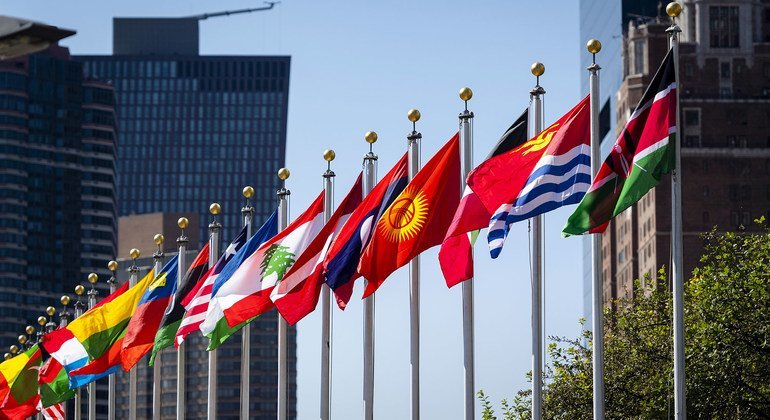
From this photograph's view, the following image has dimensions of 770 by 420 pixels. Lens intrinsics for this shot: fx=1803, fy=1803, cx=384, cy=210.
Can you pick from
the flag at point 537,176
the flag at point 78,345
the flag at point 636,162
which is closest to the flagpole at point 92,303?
the flag at point 78,345

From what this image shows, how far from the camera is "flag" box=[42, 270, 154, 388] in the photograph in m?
62.7

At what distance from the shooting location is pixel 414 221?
4422 cm

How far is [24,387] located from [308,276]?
2637cm

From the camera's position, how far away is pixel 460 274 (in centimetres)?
4303

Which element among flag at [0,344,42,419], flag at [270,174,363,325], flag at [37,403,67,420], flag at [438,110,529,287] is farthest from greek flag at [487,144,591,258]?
flag at [37,403,67,420]

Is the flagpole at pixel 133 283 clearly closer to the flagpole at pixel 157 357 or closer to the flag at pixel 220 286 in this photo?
the flagpole at pixel 157 357

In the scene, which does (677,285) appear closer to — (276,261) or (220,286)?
(276,261)

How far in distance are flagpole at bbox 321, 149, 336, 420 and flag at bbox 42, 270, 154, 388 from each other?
463 inches

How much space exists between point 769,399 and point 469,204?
24.8 meters

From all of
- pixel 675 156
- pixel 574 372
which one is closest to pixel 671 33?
pixel 675 156

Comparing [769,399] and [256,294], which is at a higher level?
[256,294]

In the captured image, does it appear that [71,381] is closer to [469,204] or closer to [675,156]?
[469,204]

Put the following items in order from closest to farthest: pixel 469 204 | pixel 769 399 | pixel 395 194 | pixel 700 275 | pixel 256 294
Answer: pixel 469 204 < pixel 395 194 < pixel 256 294 < pixel 769 399 < pixel 700 275

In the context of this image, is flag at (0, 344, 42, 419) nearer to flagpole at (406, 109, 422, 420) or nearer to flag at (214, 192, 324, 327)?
flag at (214, 192, 324, 327)
